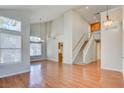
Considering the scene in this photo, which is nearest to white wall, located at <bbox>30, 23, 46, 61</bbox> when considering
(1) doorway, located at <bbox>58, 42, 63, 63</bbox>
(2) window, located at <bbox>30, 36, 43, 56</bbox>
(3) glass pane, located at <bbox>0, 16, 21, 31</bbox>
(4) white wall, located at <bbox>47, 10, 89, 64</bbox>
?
(2) window, located at <bbox>30, 36, 43, 56</bbox>

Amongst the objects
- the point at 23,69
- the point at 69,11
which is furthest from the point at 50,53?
the point at 23,69

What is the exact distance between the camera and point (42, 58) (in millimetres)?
13297

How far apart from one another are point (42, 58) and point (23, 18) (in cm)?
735

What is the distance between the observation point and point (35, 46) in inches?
496

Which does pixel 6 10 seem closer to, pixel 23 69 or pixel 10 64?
pixel 10 64

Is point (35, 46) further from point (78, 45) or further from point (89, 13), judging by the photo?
point (89, 13)

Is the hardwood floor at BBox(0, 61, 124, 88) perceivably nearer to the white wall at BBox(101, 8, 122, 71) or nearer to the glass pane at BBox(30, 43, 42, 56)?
the white wall at BBox(101, 8, 122, 71)

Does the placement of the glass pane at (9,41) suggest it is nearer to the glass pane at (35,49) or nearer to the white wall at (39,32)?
the glass pane at (35,49)

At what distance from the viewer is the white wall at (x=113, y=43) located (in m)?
6.73

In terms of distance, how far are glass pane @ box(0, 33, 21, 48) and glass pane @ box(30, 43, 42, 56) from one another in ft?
20.2

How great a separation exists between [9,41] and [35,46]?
6.85 m

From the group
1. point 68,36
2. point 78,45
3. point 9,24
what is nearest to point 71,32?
point 68,36

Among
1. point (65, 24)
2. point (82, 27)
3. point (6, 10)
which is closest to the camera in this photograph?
point (6, 10)

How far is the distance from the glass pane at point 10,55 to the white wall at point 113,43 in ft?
16.4
